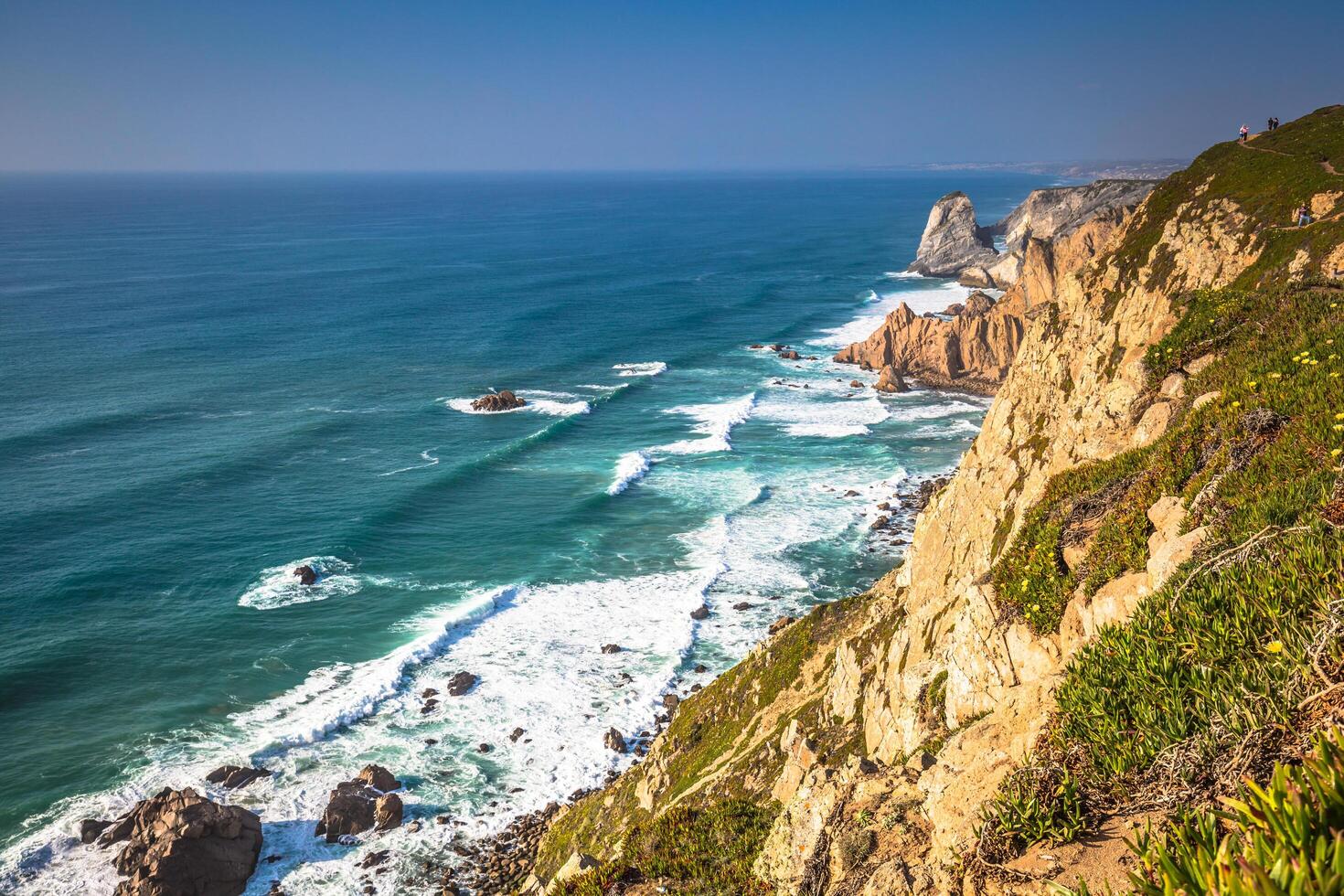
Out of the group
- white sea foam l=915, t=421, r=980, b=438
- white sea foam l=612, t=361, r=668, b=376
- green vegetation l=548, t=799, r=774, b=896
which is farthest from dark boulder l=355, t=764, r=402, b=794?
white sea foam l=612, t=361, r=668, b=376

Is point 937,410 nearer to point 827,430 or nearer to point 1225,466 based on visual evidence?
point 827,430

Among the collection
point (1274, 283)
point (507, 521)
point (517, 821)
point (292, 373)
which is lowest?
point (517, 821)

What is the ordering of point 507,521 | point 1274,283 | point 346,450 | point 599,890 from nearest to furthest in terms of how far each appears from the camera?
point 599,890, point 1274,283, point 507,521, point 346,450

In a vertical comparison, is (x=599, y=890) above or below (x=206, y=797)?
Answer: above

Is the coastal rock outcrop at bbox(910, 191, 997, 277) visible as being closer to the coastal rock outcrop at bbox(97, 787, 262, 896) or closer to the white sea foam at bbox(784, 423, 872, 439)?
the white sea foam at bbox(784, 423, 872, 439)

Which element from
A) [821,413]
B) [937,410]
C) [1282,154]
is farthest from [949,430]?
[1282,154]

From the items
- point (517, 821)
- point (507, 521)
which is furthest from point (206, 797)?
point (507, 521)

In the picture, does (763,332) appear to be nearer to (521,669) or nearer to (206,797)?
(521,669)

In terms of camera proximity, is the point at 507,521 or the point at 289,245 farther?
the point at 289,245
